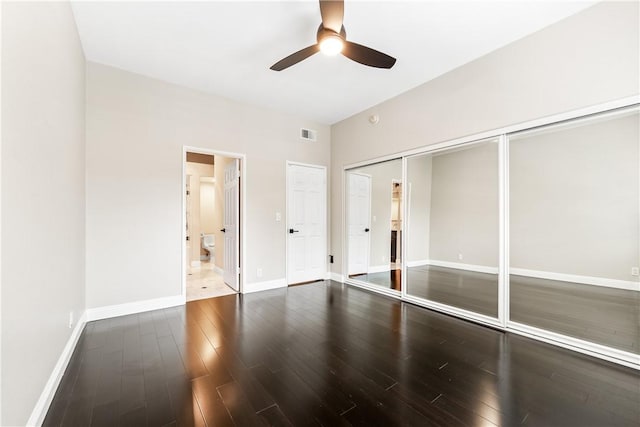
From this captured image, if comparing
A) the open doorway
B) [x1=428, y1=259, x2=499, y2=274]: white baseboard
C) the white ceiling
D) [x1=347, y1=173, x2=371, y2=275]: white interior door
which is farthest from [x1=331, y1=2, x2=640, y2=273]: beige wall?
the open doorway

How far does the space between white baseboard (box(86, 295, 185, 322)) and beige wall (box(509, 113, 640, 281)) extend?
464 centimetres

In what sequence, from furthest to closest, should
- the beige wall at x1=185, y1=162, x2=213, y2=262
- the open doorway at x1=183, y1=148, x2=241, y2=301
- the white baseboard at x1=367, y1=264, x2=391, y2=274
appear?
the beige wall at x1=185, y1=162, x2=213, y2=262, the white baseboard at x1=367, y1=264, x2=391, y2=274, the open doorway at x1=183, y1=148, x2=241, y2=301

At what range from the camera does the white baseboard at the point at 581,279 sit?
339cm

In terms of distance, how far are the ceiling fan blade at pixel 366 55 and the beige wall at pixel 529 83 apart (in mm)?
1290

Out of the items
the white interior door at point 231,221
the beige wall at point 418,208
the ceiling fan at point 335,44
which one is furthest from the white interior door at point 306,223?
the ceiling fan at point 335,44

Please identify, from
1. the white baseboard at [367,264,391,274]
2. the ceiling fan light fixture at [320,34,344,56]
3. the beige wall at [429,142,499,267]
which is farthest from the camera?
the white baseboard at [367,264,391,274]

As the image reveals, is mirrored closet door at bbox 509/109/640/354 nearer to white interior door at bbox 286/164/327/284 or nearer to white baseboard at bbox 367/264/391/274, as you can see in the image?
white baseboard at bbox 367/264/391/274

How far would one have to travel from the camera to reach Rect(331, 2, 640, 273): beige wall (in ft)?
6.95

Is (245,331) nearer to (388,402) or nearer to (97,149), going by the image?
(388,402)

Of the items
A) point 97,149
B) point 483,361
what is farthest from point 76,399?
point 483,361

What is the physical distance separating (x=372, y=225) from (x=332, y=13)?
12.1 feet

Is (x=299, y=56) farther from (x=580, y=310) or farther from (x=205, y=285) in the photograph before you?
(x=580, y=310)

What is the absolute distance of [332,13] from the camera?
192 centimetres

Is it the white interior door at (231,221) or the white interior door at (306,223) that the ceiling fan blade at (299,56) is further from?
the white interior door at (306,223)
